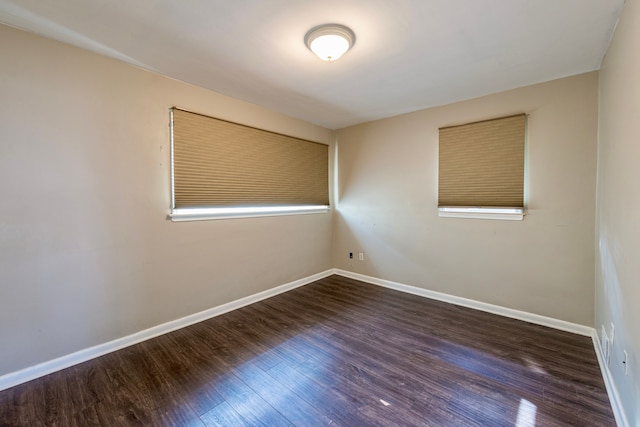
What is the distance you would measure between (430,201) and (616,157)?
5.83 feet

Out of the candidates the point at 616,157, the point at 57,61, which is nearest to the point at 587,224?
the point at 616,157

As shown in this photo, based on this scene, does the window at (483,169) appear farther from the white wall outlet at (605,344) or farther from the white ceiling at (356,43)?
the white wall outlet at (605,344)

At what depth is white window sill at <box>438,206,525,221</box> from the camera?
2.81 m

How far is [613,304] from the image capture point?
175 centimetres

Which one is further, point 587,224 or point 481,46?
point 587,224

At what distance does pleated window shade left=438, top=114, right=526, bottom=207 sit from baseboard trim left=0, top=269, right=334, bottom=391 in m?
2.69

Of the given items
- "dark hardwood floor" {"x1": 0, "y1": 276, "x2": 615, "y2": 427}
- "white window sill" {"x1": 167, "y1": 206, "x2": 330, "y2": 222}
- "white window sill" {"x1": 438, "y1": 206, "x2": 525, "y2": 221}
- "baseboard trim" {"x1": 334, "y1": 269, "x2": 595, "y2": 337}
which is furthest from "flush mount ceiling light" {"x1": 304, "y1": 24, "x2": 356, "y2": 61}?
"baseboard trim" {"x1": 334, "y1": 269, "x2": 595, "y2": 337}

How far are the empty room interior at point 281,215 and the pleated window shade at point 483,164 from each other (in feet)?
0.08

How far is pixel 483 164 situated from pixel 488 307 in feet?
5.39

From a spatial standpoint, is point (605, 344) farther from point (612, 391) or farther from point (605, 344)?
point (612, 391)

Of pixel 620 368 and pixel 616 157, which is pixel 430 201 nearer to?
pixel 616 157

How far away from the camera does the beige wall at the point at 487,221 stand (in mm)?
2496

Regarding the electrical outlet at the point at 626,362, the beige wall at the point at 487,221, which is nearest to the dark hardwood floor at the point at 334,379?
the electrical outlet at the point at 626,362

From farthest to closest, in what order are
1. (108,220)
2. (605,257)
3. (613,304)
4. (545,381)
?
(108,220) < (605,257) < (545,381) < (613,304)
